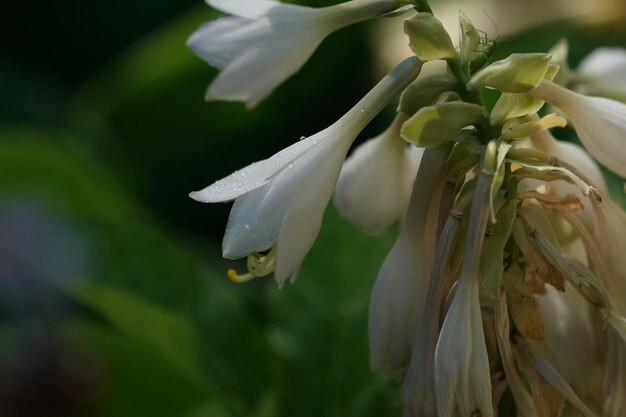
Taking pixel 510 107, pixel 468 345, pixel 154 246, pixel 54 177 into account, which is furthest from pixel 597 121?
pixel 54 177

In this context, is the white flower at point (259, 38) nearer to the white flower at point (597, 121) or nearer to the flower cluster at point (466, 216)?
the flower cluster at point (466, 216)

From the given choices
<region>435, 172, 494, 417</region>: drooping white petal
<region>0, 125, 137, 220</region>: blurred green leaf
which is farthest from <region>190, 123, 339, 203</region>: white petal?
<region>0, 125, 137, 220</region>: blurred green leaf

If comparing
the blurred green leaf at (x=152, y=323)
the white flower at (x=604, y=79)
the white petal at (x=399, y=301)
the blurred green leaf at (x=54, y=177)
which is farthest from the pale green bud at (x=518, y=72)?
the blurred green leaf at (x=54, y=177)

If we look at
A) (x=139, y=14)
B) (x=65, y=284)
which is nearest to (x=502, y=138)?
(x=65, y=284)

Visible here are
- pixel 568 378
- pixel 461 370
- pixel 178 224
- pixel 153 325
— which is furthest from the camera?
pixel 178 224

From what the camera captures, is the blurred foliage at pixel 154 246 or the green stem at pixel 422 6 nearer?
the green stem at pixel 422 6

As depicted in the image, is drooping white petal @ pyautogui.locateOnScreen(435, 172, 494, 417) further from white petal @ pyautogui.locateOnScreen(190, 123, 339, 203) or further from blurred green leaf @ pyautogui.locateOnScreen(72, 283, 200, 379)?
blurred green leaf @ pyautogui.locateOnScreen(72, 283, 200, 379)

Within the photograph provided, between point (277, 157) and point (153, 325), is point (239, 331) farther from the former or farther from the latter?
point (277, 157)
